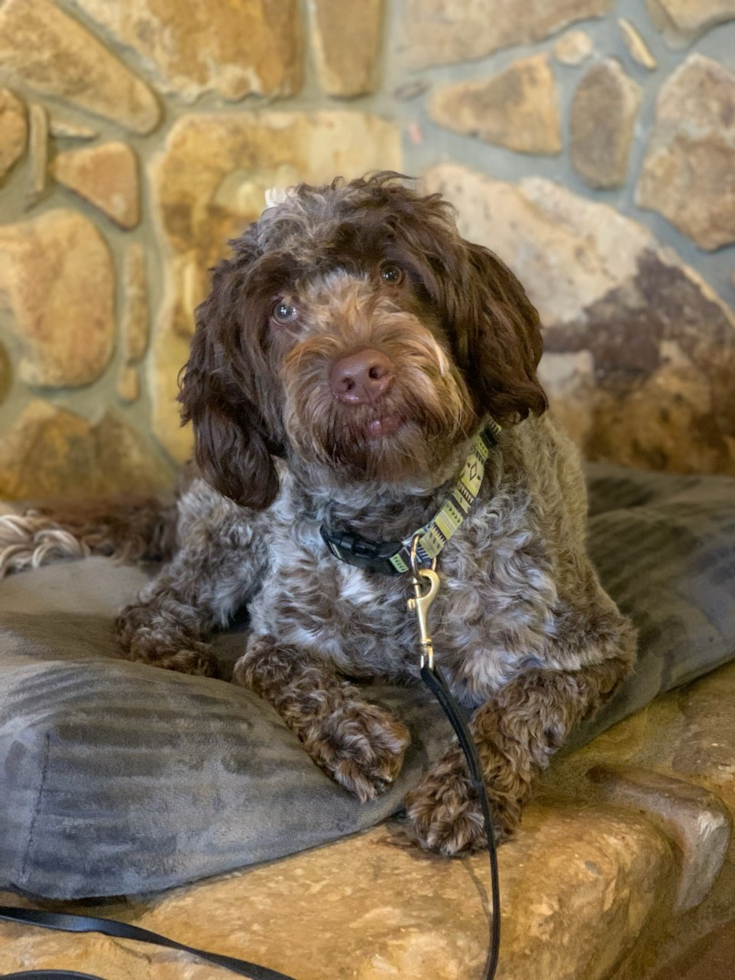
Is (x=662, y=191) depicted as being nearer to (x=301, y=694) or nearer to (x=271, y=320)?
(x=271, y=320)

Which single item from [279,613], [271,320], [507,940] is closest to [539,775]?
[507,940]

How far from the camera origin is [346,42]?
4.08 meters

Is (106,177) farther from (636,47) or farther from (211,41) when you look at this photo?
(636,47)

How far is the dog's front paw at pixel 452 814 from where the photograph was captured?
1.91 meters

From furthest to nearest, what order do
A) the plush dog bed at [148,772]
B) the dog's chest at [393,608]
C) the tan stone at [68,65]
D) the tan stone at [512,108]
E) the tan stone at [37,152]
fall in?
the tan stone at [512,108], the tan stone at [37,152], the tan stone at [68,65], the dog's chest at [393,608], the plush dog bed at [148,772]

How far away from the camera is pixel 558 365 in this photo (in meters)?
4.02

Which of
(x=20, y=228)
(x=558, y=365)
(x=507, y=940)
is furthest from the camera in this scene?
(x=558, y=365)

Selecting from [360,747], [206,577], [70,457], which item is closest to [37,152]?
[70,457]

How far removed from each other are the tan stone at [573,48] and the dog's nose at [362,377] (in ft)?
7.84

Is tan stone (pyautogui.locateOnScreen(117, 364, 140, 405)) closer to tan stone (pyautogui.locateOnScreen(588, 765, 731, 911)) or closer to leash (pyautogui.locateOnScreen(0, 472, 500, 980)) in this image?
leash (pyautogui.locateOnScreen(0, 472, 500, 980))

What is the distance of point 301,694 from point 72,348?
188 cm

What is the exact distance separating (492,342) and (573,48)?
2.20 m

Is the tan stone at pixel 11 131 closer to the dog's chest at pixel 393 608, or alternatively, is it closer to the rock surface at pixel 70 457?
the rock surface at pixel 70 457

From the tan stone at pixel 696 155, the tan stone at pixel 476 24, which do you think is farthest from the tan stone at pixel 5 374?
the tan stone at pixel 696 155
